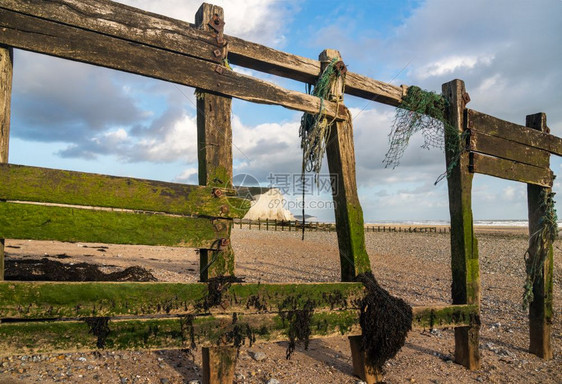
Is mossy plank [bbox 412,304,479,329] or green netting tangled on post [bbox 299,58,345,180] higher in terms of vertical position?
green netting tangled on post [bbox 299,58,345,180]

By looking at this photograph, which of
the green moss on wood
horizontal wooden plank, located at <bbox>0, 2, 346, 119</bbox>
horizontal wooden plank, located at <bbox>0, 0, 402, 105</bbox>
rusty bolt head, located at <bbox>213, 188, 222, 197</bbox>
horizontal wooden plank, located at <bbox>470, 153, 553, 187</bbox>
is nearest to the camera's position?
horizontal wooden plank, located at <bbox>0, 2, 346, 119</bbox>

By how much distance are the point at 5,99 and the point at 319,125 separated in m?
3.26

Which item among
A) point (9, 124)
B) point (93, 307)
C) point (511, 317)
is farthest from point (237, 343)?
point (511, 317)

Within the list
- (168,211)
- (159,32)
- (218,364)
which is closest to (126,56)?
(159,32)

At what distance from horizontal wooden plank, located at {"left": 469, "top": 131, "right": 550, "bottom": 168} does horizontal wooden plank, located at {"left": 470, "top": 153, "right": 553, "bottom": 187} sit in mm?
78

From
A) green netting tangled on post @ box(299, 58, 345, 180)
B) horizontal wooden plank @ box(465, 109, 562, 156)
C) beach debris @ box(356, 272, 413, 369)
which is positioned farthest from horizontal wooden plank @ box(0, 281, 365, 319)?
horizontal wooden plank @ box(465, 109, 562, 156)

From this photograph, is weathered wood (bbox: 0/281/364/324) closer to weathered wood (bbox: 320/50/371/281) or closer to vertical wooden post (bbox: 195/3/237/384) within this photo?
vertical wooden post (bbox: 195/3/237/384)

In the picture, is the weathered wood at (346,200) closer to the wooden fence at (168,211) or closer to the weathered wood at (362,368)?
the wooden fence at (168,211)

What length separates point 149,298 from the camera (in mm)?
3736

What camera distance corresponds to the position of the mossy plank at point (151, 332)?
Answer: 3373 mm

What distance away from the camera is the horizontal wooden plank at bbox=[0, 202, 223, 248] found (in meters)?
3.41

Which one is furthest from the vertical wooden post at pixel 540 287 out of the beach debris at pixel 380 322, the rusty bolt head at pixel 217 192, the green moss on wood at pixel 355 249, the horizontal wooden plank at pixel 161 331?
the rusty bolt head at pixel 217 192

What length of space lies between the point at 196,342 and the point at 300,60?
3.49 meters

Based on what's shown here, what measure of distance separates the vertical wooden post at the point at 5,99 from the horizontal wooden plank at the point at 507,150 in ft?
19.3
